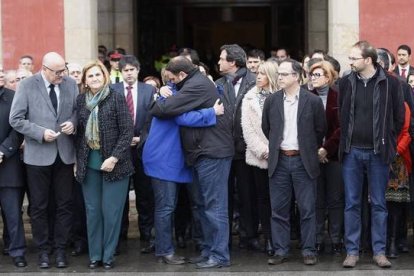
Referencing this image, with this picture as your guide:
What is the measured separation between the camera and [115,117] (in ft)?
29.8

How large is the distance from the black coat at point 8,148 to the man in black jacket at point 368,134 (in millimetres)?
3025

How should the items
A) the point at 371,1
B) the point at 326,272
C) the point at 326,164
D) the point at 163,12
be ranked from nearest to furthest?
the point at 326,272 → the point at 326,164 → the point at 371,1 → the point at 163,12

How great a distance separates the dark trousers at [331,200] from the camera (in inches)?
378

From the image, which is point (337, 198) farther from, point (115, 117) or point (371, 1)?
point (371, 1)

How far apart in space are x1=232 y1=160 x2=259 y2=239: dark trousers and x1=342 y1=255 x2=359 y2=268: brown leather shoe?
3.72 ft

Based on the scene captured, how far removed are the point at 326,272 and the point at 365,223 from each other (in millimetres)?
863

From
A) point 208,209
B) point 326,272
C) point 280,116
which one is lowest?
point 326,272

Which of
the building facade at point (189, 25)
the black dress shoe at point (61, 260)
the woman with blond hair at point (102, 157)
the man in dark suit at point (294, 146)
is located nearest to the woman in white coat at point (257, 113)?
the man in dark suit at point (294, 146)

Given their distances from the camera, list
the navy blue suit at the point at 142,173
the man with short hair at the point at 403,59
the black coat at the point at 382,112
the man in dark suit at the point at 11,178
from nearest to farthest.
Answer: the black coat at the point at 382,112
the man in dark suit at the point at 11,178
the navy blue suit at the point at 142,173
the man with short hair at the point at 403,59

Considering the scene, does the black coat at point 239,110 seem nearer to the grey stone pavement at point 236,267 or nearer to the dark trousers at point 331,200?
the dark trousers at point 331,200

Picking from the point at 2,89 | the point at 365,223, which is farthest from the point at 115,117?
the point at 365,223

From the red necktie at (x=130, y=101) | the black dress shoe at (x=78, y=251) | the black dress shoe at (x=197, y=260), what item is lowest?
the black dress shoe at (x=197, y=260)

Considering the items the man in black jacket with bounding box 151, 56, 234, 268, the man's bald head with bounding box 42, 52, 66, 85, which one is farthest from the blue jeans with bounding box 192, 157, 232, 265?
the man's bald head with bounding box 42, 52, 66, 85

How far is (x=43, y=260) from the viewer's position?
927cm
